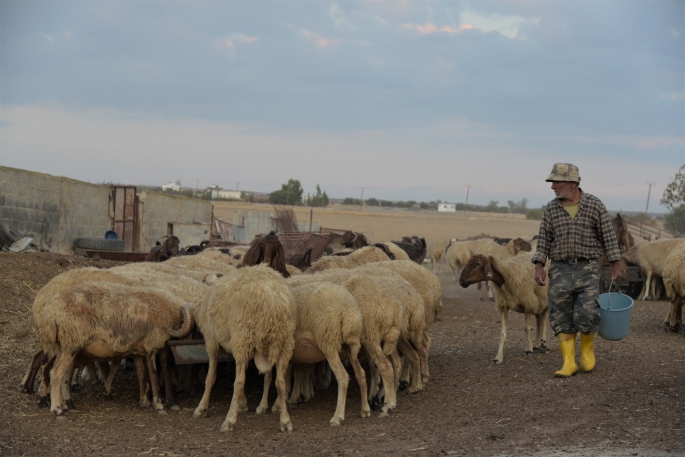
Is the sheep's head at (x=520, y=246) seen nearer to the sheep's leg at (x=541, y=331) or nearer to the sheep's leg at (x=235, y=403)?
the sheep's leg at (x=541, y=331)

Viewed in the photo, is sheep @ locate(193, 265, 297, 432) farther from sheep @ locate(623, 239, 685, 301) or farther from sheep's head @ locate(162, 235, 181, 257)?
sheep @ locate(623, 239, 685, 301)

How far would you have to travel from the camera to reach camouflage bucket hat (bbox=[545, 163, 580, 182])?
30.9 ft

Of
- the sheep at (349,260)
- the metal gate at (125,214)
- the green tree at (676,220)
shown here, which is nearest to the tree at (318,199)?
the green tree at (676,220)

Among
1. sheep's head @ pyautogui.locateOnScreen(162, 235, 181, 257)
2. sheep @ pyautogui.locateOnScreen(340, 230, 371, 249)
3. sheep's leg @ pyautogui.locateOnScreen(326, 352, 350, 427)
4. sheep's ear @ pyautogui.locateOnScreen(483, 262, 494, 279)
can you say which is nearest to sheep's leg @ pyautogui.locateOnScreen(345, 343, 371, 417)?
sheep's leg @ pyautogui.locateOnScreen(326, 352, 350, 427)

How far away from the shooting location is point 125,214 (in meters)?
28.4

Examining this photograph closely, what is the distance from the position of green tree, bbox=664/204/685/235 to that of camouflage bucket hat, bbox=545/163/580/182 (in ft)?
140

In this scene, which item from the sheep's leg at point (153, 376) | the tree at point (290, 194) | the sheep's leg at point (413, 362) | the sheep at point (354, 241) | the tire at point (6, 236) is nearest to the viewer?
the sheep's leg at point (153, 376)

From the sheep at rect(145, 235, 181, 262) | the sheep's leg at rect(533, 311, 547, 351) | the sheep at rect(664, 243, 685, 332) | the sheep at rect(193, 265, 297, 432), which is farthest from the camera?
the sheep at rect(145, 235, 181, 262)

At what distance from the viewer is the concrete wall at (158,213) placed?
29.5 metres

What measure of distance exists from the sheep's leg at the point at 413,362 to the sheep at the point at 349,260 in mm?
3245

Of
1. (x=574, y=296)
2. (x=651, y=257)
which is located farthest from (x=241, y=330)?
(x=651, y=257)

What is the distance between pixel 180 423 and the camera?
8156 millimetres

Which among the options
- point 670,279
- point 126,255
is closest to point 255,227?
point 126,255

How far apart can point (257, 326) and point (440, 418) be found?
2.19m
